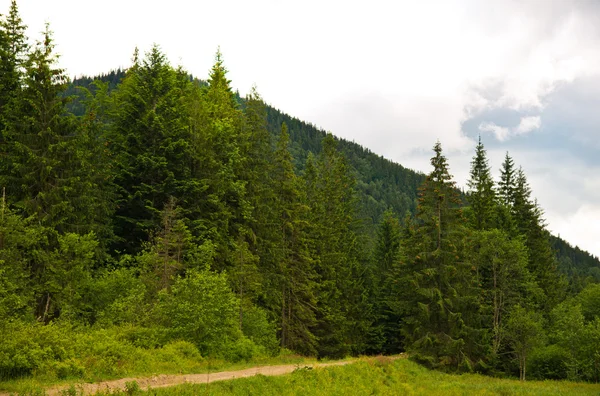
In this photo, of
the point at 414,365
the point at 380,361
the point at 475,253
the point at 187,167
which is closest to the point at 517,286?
the point at 475,253

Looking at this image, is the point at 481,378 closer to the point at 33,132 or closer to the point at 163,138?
the point at 163,138

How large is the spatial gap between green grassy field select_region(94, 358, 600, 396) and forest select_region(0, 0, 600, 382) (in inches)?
122

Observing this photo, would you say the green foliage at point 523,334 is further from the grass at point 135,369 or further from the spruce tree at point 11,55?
the spruce tree at point 11,55

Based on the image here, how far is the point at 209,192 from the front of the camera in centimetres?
3394

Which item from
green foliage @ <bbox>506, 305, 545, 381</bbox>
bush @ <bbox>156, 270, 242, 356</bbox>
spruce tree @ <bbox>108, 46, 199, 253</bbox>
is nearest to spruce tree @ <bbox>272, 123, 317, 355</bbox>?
spruce tree @ <bbox>108, 46, 199, 253</bbox>

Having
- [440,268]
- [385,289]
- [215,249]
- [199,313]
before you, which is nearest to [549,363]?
[440,268]

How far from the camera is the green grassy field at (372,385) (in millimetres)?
16156

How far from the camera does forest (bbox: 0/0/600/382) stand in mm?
21562

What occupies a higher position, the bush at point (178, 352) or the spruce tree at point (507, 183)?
the spruce tree at point (507, 183)

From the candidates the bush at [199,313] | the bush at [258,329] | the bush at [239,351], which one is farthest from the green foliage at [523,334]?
the bush at [199,313]

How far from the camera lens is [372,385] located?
24.2 metres

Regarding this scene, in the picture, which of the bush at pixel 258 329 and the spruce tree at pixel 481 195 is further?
the spruce tree at pixel 481 195

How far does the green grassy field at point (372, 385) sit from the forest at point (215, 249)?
3.11 metres

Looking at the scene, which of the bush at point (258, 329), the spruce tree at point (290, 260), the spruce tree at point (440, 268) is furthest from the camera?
the spruce tree at point (290, 260)
